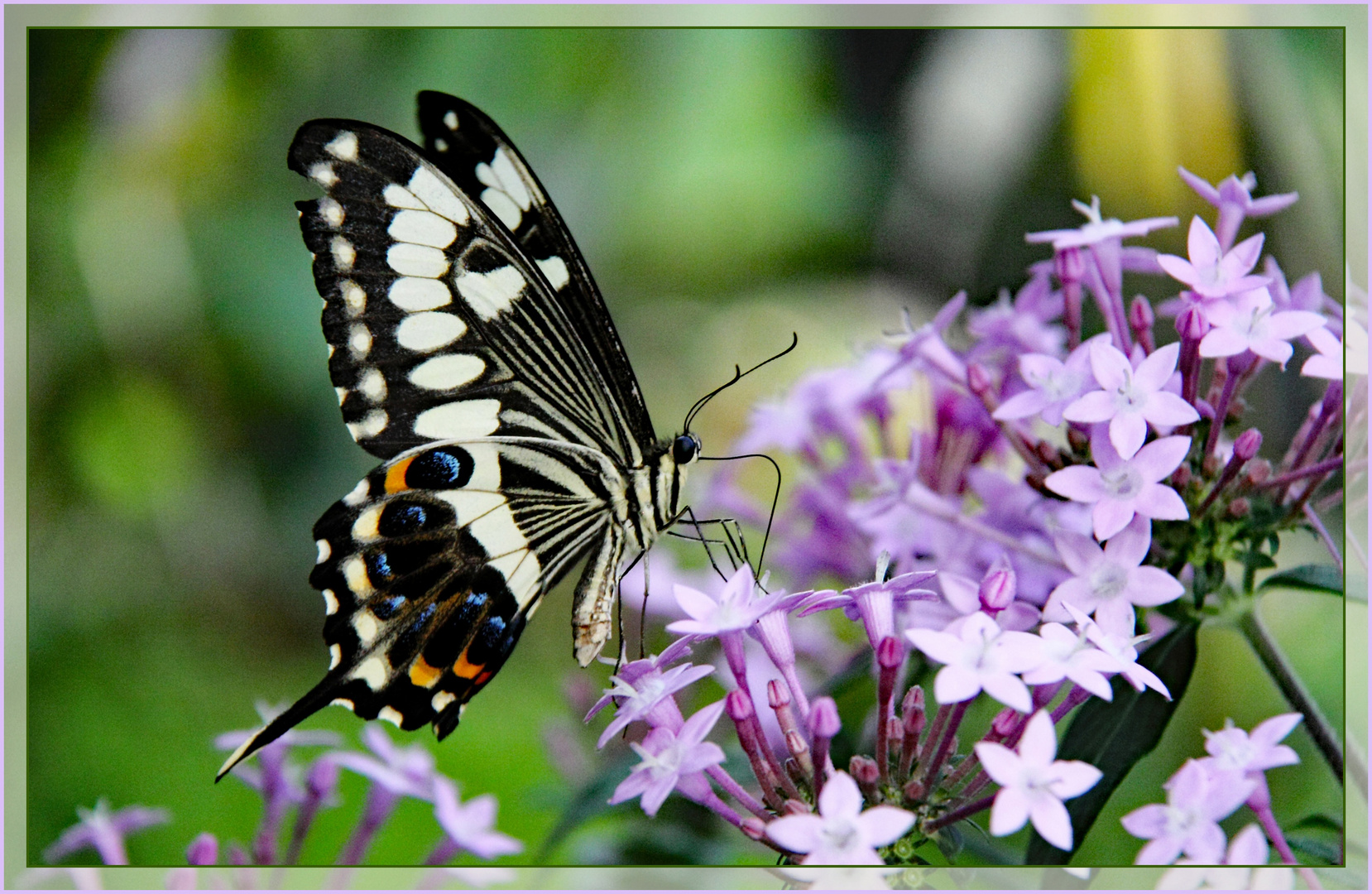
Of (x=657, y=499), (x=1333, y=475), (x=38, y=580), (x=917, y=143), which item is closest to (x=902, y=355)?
(x=657, y=499)

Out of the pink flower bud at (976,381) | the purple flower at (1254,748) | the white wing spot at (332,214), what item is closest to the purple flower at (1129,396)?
the pink flower bud at (976,381)

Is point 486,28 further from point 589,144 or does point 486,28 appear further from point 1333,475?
point 1333,475

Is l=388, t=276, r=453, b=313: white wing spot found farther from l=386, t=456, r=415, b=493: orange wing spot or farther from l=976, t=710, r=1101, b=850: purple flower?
l=976, t=710, r=1101, b=850: purple flower

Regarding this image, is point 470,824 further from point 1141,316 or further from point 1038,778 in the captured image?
point 1141,316

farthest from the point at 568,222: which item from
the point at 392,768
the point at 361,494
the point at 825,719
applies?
the point at 825,719

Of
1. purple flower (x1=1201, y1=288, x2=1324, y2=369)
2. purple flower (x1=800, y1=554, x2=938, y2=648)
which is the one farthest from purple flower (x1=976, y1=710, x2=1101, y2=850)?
purple flower (x1=1201, y1=288, x2=1324, y2=369)
